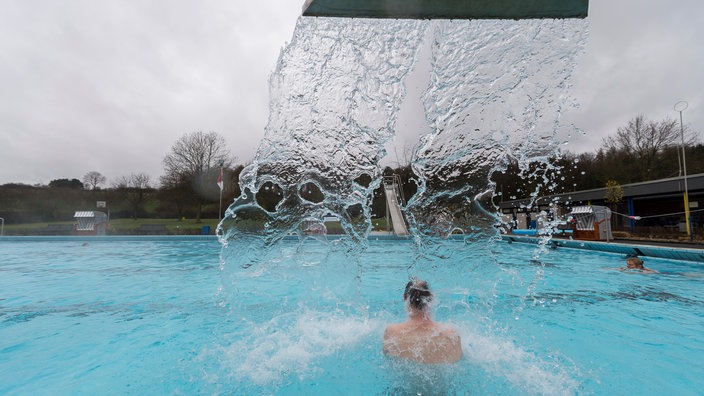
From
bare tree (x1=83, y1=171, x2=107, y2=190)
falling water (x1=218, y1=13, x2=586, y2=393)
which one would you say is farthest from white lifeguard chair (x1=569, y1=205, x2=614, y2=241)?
bare tree (x1=83, y1=171, x2=107, y2=190)

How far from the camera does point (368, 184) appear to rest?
14.8 feet

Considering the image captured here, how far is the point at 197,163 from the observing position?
30844 millimetres

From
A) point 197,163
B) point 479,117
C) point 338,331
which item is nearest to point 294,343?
point 338,331

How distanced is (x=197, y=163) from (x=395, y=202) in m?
19.5

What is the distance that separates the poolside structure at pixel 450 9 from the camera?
243 centimetres

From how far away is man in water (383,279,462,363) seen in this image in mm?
2945

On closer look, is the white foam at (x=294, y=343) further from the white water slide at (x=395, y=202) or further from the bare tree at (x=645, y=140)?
the bare tree at (x=645, y=140)

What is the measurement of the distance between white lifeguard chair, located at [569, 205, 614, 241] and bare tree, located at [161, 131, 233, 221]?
2601 cm

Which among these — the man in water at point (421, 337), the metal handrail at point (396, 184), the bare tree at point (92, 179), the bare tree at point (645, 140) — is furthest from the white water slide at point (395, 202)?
the bare tree at point (92, 179)

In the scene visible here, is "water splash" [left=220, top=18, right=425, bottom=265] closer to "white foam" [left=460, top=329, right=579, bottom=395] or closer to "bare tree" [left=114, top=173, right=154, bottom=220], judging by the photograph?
"white foam" [left=460, top=329, right=579, bottom=395]

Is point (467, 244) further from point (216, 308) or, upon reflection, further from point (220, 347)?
point (216, 308)

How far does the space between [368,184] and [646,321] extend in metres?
4.19

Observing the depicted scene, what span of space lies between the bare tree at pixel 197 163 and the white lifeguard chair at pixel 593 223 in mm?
26012

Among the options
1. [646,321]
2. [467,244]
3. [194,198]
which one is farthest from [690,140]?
[194,198]
